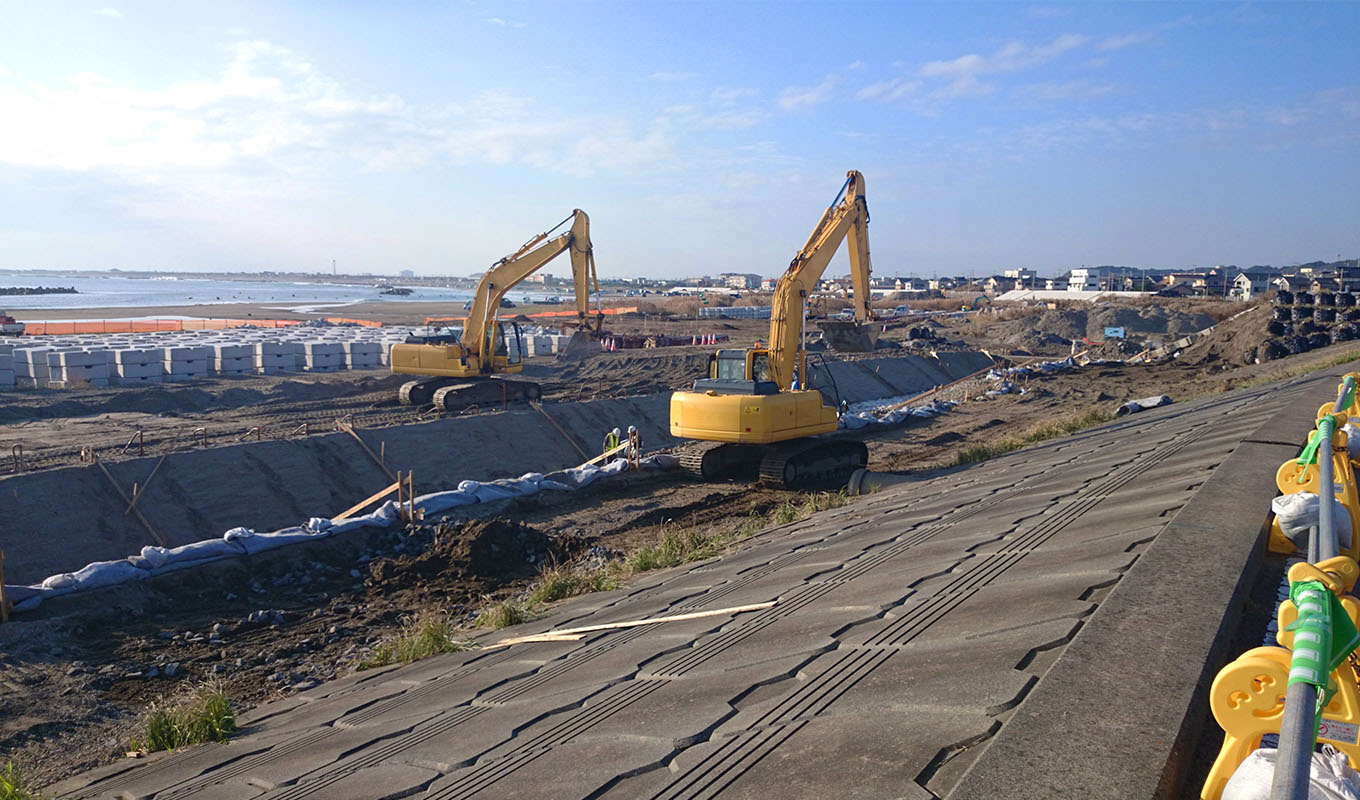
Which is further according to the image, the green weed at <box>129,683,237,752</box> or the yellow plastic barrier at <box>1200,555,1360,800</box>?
the green weed at <box>129,683,237,752</box>

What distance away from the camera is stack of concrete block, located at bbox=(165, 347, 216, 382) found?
34.1 metres

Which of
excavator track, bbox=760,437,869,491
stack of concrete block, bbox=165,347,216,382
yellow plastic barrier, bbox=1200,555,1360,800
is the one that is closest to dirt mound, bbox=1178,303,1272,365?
excavator track, bbox=760,437,869,491

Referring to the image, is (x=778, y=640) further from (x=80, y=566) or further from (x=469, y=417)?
(x=469, y=417)

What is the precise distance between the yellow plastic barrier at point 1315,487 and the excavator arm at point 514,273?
24.4 meters

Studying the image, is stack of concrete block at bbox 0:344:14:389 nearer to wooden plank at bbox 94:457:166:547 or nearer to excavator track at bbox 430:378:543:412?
excavator track at bbox 430:378:543:412

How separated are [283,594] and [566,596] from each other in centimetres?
503

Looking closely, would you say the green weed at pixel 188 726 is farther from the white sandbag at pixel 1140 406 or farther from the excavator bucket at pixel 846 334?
the white sandbag at pixel 1140 406

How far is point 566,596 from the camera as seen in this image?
9.76 meters

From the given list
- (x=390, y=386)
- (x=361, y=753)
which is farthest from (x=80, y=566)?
(x=390, y=386)

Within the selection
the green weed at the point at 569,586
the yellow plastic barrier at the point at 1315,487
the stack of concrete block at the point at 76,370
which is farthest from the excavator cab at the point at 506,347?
the yellow plastic barrier at the point at 1315,487

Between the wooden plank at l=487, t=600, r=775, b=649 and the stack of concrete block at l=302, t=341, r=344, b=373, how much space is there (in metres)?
33.9

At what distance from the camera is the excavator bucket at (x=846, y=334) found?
901 inches

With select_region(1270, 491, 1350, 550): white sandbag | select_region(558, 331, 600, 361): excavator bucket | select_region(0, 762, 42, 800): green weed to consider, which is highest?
select_region(1270, 491, 1350, 550): white sandbag

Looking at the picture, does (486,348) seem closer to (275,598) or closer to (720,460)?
(720,460)
